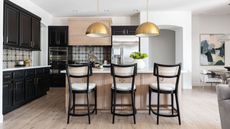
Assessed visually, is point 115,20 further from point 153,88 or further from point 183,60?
point 153,88

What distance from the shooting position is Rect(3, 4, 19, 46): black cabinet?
13.8ft

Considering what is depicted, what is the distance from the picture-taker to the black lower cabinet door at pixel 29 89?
4897mm

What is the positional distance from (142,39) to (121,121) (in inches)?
179

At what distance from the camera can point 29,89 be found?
505cm

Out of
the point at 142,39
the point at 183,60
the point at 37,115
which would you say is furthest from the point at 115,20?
the point at 37,115

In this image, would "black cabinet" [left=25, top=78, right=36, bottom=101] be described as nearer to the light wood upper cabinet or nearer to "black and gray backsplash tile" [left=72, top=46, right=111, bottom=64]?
the light wood upper cabinet

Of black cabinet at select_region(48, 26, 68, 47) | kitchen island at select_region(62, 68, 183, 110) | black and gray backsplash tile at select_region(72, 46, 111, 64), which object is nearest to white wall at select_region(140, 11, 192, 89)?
black and gray backsplash tile at select_region(72, 46, 111, 64)

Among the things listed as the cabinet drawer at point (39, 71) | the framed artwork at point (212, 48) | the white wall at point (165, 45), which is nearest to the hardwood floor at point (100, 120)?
the cabinet drawer at point (39, 71)

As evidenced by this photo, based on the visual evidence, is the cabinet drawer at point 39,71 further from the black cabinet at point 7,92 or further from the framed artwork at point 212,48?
the framed artwork at point 212,48

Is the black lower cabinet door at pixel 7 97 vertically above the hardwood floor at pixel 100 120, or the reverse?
the black lower cabinet door at pixel 7 97

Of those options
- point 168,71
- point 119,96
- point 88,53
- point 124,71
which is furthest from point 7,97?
point 88,53

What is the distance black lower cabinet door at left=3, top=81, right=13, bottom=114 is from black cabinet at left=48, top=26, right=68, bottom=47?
12.2ft

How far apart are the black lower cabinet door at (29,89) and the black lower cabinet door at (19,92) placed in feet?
0.51

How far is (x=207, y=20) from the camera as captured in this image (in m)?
8.40
